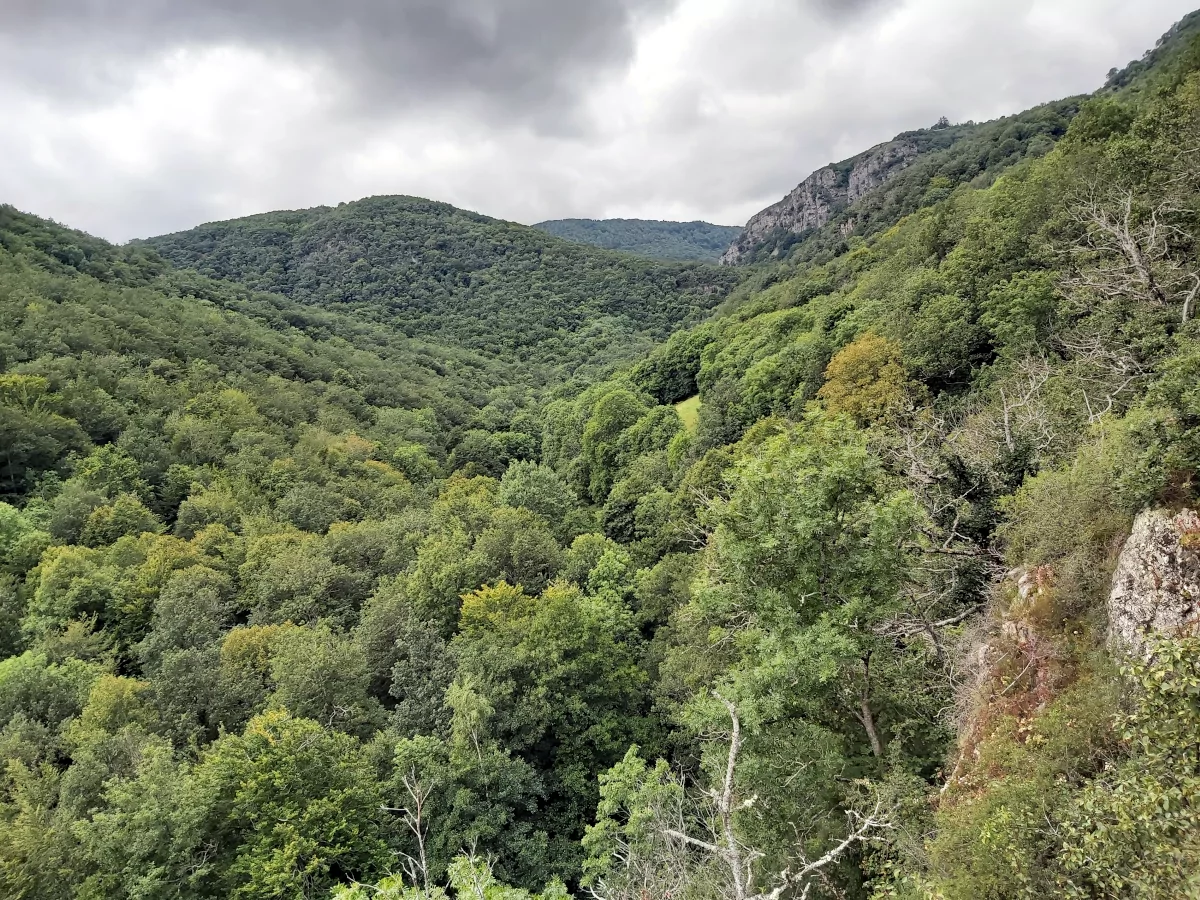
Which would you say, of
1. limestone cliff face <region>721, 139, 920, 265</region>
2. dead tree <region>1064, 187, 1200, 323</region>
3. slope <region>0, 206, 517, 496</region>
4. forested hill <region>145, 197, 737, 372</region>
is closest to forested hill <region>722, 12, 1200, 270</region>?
limestone cliff face <region>721, 139, 920, 265</region>

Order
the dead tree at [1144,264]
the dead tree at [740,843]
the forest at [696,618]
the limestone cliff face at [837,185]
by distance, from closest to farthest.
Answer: the dead tree at [740,843]
the forest at [696,618]
the dead tree at [1144,264]
the limestone cliff face at [837,185]

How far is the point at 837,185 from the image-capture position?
547 feet

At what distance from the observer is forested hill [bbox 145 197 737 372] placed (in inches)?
5236

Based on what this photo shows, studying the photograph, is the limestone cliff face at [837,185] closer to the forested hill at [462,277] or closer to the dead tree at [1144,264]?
the forested hill at [462,277]

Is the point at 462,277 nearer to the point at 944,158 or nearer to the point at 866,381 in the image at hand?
the point at 944,158

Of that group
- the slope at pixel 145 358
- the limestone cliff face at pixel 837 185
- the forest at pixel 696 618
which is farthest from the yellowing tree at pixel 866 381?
the limestone cliff face at pixel 837 185

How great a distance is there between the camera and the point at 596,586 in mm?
29203

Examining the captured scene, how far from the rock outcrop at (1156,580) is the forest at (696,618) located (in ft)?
0.48

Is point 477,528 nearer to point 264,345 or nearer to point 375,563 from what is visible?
point 375,563

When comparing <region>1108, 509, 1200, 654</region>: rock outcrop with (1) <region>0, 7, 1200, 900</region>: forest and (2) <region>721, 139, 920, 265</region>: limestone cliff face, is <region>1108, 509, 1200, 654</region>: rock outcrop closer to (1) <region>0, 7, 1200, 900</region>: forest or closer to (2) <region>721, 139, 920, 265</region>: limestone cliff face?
(1) <region>0, 7, 1200, 900</region>: forest

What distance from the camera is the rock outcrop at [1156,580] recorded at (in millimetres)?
6863

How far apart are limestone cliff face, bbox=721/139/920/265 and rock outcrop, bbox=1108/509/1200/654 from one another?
166149 millimetres

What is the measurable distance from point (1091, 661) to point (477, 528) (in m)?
29.0

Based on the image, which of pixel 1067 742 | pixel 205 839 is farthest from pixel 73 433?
pixel 1067 742
